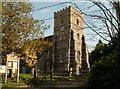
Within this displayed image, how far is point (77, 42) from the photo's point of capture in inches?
2057

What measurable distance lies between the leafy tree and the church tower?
1157 inches

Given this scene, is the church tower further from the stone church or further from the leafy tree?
the leafy tree

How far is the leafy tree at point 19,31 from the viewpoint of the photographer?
17156 millimetres

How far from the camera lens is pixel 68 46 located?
1975 inches

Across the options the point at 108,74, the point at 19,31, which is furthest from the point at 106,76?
the point at 19,31

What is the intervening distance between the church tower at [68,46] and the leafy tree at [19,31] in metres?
29.4

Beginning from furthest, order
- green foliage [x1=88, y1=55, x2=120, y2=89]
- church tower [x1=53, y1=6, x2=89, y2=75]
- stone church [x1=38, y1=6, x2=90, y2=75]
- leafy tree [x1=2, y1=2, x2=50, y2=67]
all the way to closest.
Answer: stone church [x1=38, y1=6, x2=90, y2=75], church tower [x1=53, y1=6, x2=89, y2=75], leafy tree [x1=2, y1=2, x2=50, y2=67], green foliage [x1=88, y1=55, x2=120, y2=89]

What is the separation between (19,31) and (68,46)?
32.9 metres

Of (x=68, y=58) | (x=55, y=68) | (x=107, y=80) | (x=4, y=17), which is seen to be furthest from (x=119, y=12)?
(x=55, y=68)

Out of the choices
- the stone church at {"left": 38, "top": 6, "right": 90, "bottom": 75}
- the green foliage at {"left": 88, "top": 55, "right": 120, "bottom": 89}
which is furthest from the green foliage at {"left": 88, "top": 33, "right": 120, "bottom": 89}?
the stone church at {"left": 38, "top": 6, "right": 90, "bottom": 75}

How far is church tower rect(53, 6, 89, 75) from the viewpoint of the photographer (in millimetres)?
49344

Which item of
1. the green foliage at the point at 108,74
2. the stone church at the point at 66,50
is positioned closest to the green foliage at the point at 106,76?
the green foliage at the point at 108,74

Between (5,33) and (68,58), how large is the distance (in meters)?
32.9

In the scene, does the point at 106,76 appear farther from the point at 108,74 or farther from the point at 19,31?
the point at 19,31
